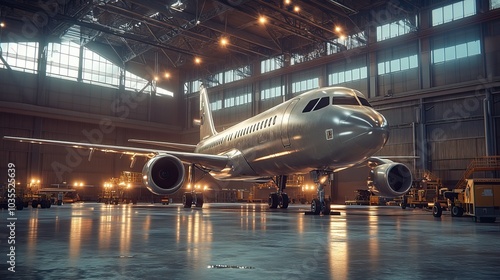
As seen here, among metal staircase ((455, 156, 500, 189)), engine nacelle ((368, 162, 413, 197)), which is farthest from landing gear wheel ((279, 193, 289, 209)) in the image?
metal staircase ((455, 156, 500, 189))

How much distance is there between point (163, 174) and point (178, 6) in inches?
898

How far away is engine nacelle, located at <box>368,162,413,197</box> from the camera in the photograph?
1675 cm

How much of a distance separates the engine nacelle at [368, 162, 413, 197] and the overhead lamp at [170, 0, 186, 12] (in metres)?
25.4

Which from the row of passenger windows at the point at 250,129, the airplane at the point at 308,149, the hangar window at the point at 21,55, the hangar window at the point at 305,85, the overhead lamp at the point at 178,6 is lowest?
the airplane at the point at 308,149

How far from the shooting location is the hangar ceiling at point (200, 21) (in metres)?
36.2

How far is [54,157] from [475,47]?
45154 mm

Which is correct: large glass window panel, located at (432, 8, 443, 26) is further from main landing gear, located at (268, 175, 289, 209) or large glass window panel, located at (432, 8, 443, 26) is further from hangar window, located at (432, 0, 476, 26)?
main landing gear, located at (268, 175, 289, 209)

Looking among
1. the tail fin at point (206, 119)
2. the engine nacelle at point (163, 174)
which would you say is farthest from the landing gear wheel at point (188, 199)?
the tail fin at point (206, 119)

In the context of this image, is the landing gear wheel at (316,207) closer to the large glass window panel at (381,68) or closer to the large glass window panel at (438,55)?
the large glass window panel at (438,55)

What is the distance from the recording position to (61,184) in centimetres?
4828

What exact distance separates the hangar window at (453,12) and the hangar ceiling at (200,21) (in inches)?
80.9

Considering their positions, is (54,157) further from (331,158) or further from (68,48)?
(331,158)

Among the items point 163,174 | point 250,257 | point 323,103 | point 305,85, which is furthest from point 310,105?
point 305,85

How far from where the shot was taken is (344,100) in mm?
14461
